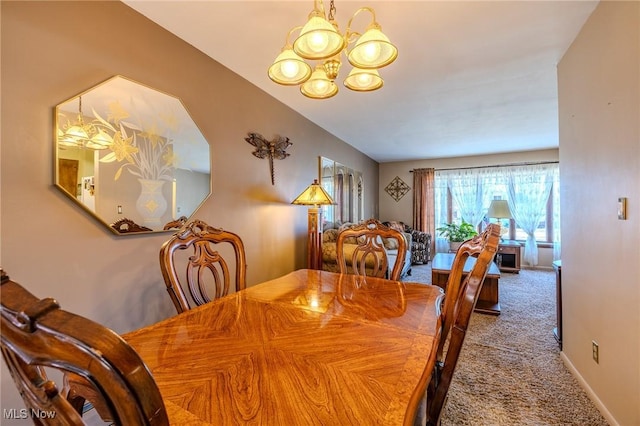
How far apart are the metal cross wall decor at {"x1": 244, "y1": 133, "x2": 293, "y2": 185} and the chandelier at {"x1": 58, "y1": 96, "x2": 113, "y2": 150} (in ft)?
3.84

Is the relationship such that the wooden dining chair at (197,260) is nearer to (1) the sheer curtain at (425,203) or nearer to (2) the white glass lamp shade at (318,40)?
(2) the white glass lamp shade at (318,40)

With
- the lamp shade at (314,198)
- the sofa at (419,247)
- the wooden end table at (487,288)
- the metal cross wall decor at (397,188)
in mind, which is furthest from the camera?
the metal cross wall decor at (397,188)

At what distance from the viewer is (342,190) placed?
466 cm

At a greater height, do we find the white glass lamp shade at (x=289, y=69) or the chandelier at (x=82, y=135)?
the white glass lamp shade at (x=289, y=69)

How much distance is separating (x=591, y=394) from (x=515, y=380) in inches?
15.1

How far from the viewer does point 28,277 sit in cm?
121

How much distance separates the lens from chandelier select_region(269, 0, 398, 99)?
3.65 ft

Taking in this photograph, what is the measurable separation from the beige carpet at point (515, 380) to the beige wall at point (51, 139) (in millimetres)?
2011

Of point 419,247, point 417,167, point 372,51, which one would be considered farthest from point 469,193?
point 372,51

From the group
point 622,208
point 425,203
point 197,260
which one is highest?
point 425,203

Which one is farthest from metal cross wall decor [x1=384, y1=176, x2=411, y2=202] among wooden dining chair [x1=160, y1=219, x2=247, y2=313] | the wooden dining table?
wooden dining chair [x1=160, y1=219, x2=247, y2=313]

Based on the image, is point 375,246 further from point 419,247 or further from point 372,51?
point 419,247

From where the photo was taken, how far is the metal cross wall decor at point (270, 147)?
8.46 feet

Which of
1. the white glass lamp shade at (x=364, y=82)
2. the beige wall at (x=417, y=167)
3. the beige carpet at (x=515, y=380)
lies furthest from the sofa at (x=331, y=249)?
the beige wall at (x=417, y=167)
